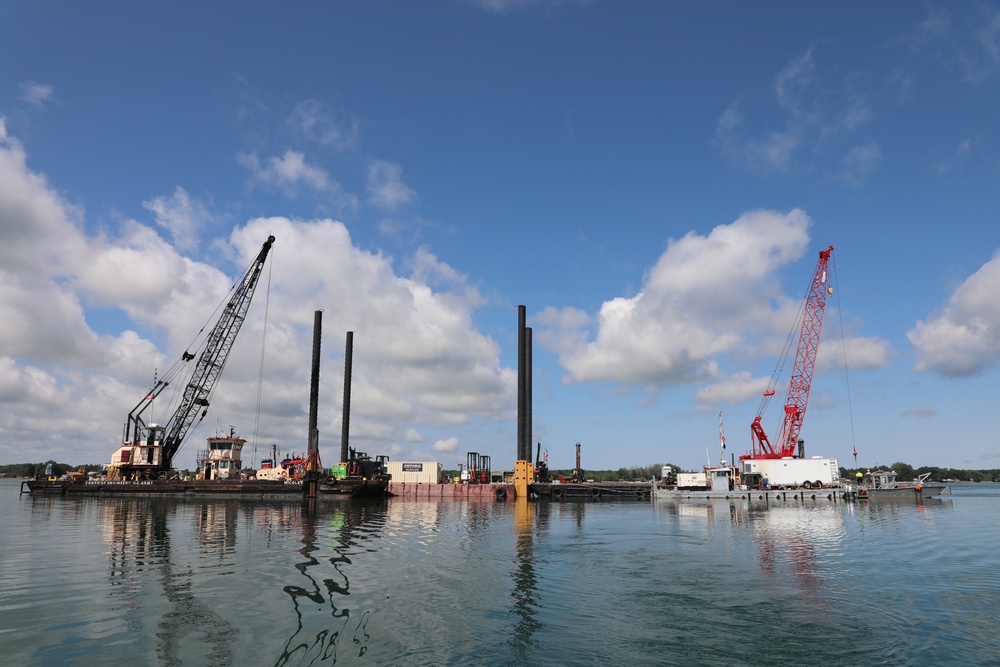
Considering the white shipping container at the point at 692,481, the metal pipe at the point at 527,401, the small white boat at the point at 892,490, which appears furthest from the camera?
the white shipping container at the point at 692,481

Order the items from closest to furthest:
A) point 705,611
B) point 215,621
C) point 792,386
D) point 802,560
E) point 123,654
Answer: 1. point 123,654
2. point 215,621
3. point 705,611
4. point 802,560
5. point 792,386

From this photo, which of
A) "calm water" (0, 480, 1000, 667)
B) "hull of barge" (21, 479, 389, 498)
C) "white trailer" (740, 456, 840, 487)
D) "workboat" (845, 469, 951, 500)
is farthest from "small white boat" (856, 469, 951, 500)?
"hull of barge" (21, 479, 389, 498)

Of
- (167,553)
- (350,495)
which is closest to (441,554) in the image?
(167,553)

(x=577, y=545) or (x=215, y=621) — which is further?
(x=577, y=545)

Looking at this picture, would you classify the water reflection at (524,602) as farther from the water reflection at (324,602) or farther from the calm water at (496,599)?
the water reflection at (324,602)

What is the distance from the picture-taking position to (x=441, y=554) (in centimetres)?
3059

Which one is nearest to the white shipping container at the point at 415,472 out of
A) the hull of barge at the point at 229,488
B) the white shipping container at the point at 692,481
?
the hull of barge at the point at 229,488

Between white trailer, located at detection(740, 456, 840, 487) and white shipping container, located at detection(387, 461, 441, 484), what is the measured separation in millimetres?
47522

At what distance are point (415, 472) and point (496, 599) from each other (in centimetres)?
8013

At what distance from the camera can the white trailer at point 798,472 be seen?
291ft

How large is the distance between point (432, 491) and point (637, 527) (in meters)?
52.7

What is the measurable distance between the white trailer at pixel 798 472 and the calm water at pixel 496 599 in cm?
5176

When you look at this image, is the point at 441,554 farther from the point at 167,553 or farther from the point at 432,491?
the point at 432,491

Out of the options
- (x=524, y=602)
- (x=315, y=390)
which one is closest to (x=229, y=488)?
(x=315, y=390)
